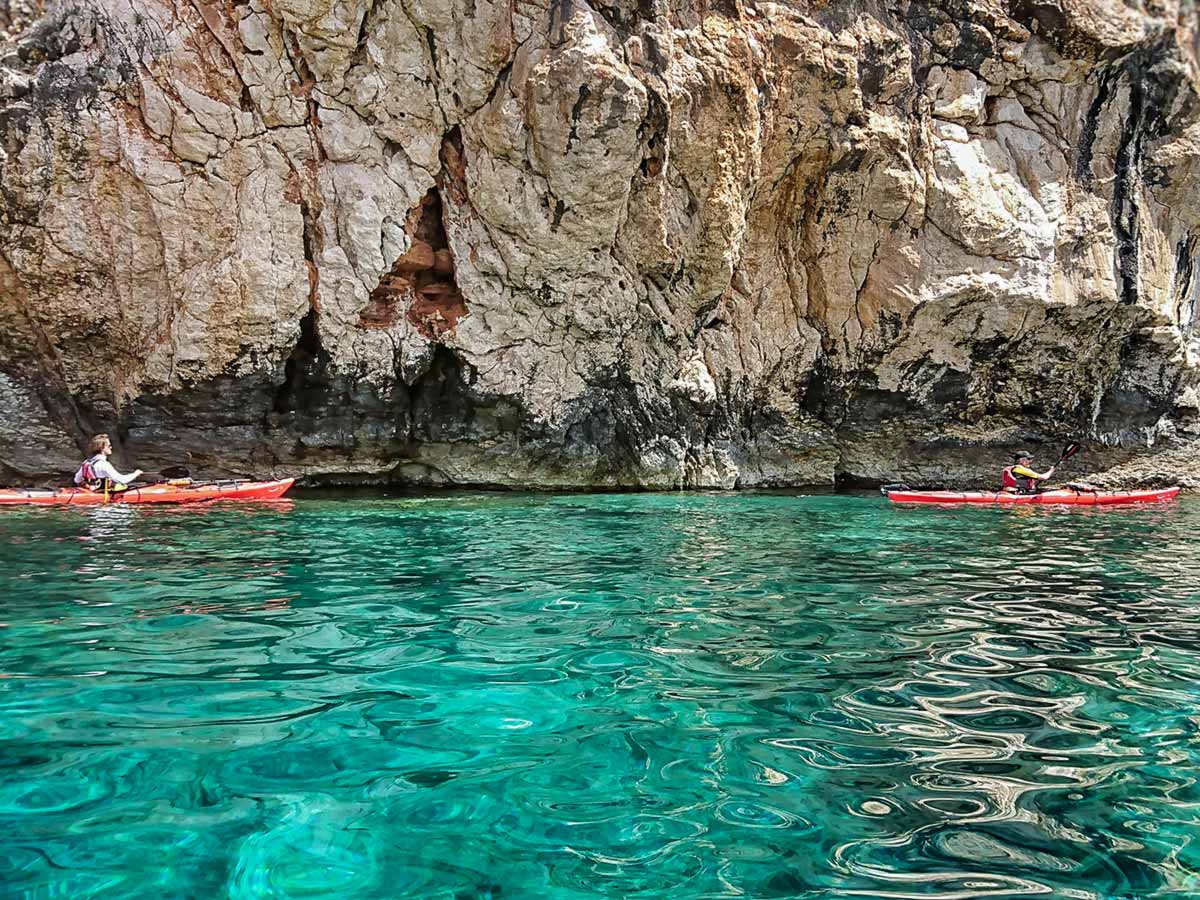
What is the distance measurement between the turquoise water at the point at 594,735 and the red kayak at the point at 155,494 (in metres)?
7.03

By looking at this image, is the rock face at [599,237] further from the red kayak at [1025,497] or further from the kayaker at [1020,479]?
the red kayak at [1025,497]

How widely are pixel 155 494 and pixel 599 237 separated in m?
10.0

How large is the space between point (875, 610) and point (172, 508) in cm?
A: 1164

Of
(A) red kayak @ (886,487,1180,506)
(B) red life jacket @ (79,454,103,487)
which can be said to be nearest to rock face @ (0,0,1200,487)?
(B) red life jacket @ (79,454,103,487)

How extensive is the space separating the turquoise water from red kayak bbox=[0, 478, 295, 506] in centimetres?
703

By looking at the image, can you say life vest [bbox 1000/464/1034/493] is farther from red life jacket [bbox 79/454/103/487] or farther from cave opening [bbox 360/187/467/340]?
red life jacket [bbox 79/454/103/487]

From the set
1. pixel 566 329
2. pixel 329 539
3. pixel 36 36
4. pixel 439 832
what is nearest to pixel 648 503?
pixel 566 329

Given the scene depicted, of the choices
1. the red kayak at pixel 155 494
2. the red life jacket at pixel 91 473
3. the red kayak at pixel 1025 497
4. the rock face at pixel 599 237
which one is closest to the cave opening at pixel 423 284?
the rock face at pixel 599 237

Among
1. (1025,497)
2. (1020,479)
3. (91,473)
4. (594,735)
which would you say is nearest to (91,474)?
(91,473)

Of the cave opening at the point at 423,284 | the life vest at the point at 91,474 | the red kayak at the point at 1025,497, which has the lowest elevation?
the red kayak at the point at 1025,497

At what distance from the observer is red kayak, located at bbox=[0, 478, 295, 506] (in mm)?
12648

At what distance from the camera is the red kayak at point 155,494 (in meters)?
12.6

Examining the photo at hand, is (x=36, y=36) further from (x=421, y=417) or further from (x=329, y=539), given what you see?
(x=329, y=539)

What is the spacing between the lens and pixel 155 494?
13.1m
